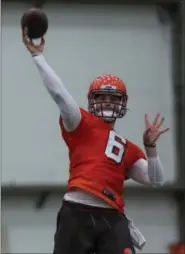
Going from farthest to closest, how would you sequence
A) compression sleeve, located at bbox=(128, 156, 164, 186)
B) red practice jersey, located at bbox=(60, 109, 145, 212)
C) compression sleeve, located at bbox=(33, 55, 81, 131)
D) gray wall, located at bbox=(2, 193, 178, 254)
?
gray wall, located at bbox=(2, 193, 178, 254), compression sleeve, located at bbox=(128, 156, 164, 186), red practice jersey, located at bbox=(60, 109, 145, 212), compression sleeve, located at bbox=(33, 55, 81, 131)

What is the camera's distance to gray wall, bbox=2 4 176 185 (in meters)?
4.89

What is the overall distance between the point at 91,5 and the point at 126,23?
0.24 meters

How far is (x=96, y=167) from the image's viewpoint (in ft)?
10.1

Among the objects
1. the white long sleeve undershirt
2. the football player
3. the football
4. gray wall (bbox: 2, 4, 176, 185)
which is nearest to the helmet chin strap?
the football player

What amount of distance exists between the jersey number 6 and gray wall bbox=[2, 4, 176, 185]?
1.70 m

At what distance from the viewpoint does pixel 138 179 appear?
3256 mm

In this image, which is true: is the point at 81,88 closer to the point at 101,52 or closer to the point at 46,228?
the point at 101,52

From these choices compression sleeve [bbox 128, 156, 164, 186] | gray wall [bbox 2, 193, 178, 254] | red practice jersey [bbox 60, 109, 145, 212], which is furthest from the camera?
gray wall [bbox 2, 193, 178, 254]

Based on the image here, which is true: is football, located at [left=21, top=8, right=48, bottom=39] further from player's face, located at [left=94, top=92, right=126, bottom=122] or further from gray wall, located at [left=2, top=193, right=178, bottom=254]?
gray wall, located at [left=2, top=193, right=178, bottom=254]

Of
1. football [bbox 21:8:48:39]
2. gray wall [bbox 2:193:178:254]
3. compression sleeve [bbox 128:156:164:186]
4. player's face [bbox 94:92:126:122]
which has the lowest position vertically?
gray wall [bbox 2:193:178:254]

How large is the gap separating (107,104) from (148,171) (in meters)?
0.30

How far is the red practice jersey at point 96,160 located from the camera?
306 centimetres

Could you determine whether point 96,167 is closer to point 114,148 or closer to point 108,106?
point 114,148

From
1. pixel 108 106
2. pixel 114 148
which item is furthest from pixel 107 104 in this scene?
pixel 114 148
